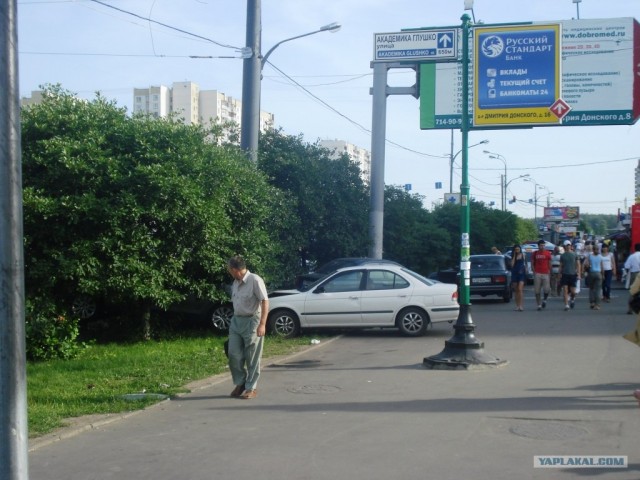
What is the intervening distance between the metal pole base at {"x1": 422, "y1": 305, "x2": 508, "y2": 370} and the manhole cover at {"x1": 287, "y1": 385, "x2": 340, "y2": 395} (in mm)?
2049

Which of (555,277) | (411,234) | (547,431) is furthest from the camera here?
(411,234)

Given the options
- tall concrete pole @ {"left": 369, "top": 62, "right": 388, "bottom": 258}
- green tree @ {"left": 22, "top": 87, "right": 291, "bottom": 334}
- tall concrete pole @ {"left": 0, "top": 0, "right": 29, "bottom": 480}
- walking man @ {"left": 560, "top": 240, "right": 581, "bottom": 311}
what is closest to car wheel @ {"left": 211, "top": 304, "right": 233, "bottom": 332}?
green tree @ {"left": 22, "top": 87, "right": 291, "bottom": 334}

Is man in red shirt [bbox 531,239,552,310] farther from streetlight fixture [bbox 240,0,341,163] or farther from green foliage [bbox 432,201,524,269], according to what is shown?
green foliage [bbox 432,201,524,269]

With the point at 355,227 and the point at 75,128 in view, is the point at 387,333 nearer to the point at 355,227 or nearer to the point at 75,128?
the point at 75,128

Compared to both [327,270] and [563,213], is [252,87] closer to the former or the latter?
[327,270]

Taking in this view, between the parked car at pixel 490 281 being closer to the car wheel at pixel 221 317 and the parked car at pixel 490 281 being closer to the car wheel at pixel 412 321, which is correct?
the car wheel at pixel 412 321

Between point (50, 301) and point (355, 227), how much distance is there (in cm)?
1347

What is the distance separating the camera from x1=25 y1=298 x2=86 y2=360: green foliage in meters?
12.7

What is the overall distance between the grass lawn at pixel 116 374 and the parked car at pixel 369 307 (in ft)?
1.75

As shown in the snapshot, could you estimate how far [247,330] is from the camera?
9391 millimetres

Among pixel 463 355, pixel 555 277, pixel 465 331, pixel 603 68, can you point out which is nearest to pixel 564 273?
pixel 555 277

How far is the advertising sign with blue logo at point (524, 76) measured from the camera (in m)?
19.6

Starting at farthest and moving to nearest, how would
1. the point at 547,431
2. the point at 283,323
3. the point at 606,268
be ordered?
1. the point at 606,268
2. the point at 283,323
3. the point at 547,431

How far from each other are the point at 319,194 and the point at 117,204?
11.3 meters
